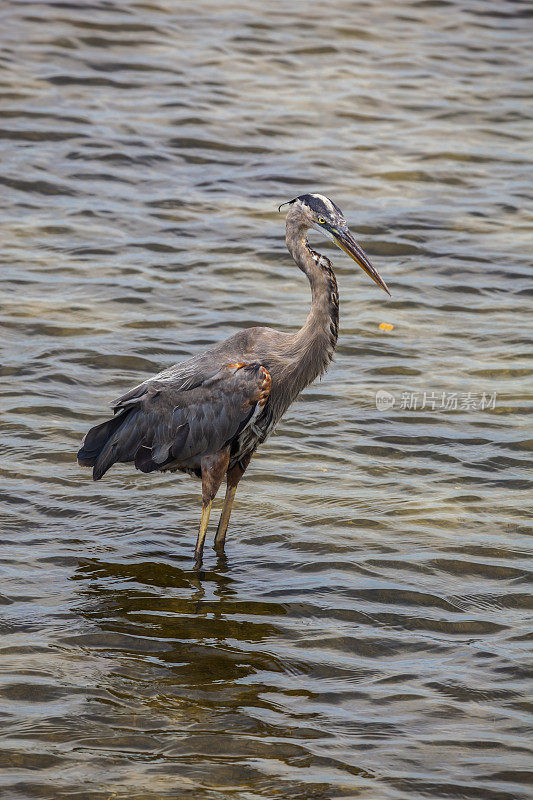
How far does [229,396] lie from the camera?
24.8 feet

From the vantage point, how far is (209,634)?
22.1 ft

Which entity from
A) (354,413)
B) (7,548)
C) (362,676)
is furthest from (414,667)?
(354,413)

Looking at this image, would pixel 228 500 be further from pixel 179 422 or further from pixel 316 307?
pixel 316 307

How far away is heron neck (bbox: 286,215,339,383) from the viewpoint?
→ 770 cm

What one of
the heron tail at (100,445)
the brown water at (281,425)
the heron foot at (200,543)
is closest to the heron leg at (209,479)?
the heron foot at (200,543)

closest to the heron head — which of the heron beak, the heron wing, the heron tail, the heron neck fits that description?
the heron beak

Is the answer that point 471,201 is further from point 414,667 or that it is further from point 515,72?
point 414,667

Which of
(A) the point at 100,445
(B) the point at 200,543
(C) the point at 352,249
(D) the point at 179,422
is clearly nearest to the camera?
(B) the point at 200,543

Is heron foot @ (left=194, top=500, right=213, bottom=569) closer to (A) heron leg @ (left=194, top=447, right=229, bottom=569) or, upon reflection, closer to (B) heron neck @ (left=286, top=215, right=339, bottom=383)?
(A) heron leg @ (left=194, top=447, right=229, bottom=569)

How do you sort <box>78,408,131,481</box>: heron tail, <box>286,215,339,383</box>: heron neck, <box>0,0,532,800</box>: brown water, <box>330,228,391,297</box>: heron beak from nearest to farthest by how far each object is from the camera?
<box>0,0,532,800</box>: brown water < <box>330,228,391,297</box>: heron beak < <box>286,215,339,383</box>: heron neck < <box>78,408,131,481</box>: heron tail

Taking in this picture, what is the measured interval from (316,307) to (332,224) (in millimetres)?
559

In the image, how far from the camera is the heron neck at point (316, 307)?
25.3ft

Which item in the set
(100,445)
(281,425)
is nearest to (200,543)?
(100,445)

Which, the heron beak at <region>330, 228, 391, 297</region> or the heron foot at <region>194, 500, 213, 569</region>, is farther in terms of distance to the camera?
the heron beak at <region>330, 228, 391, 297</region>
